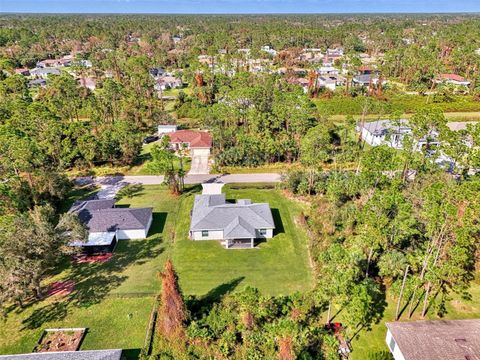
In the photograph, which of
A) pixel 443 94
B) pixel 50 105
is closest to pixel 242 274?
pixel 50 105

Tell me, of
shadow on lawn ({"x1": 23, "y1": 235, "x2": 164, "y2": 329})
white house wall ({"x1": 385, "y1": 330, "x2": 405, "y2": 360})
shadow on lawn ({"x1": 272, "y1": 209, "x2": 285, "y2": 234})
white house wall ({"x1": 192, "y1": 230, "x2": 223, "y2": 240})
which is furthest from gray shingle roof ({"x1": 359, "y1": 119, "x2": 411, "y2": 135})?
shadow on lawn ({"x1": 23, "y1": 235, "x2": 164, "y2": 329})

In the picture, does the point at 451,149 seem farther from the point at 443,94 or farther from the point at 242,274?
the point at 443,94

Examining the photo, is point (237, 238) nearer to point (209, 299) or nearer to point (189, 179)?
point (209, 299)

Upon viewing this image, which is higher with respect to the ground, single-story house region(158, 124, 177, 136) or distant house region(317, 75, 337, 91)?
distant house region(317, 75, 337, 91)

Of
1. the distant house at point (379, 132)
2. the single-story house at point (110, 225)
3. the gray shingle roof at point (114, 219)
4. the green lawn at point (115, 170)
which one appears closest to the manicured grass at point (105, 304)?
the single-story house at point (110, 225)

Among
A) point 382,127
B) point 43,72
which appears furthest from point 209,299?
point 43,72

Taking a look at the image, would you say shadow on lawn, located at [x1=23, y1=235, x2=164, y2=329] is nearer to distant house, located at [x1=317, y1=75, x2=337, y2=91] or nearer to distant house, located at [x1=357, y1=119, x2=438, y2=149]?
distant house, located at [x1=357, y1=119, x2=438, y2=149]
